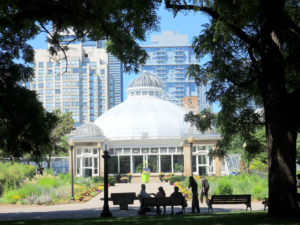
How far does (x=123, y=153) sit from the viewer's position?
4134 cm

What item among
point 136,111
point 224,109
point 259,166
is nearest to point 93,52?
point 136,111

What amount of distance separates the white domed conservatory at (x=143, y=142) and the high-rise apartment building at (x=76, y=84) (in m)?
72.8

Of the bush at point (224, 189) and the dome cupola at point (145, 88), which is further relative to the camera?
the dome cupola at point (145, 88)

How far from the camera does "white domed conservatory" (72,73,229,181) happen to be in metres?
37.6

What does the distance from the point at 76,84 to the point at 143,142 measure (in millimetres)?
81153

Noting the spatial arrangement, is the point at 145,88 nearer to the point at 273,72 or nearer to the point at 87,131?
the point at 87,131

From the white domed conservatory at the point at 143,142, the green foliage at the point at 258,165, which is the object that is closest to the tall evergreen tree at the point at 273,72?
the white domed conservatory at the point at 143,142

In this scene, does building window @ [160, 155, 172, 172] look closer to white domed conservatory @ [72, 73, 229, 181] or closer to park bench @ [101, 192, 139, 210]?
white domed conservatory @ [72, 73, 229, 181]

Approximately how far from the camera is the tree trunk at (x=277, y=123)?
9.84 m

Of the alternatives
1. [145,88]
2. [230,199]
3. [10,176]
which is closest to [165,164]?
[145,88]

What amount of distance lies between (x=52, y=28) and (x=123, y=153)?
30557 millimetres

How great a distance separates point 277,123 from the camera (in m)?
10.1

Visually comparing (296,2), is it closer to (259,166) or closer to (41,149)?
(41,149)

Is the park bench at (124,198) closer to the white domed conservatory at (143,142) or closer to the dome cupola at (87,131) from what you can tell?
the white domed conservatory at (143,142)
